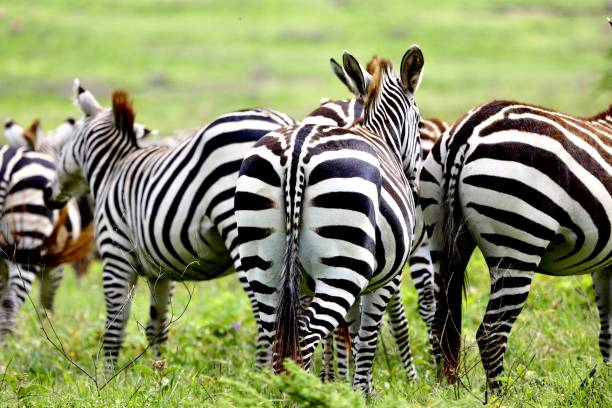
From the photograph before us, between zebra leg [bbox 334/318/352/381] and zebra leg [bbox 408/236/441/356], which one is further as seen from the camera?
zebra leg [bbox 408/236/441/356]

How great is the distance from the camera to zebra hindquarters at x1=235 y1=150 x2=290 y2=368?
460 cm

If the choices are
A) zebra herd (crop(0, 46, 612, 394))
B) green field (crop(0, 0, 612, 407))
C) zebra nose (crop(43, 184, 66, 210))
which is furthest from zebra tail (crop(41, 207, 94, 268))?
zebra herd (crop(0, 46, 612, 394))

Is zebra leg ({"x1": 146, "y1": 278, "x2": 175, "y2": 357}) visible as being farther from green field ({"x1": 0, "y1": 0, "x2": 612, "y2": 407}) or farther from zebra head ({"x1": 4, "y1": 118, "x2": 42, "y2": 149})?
zebra head ({"x1": 4, "y1": 118, "x2": 42, "y2": 149})

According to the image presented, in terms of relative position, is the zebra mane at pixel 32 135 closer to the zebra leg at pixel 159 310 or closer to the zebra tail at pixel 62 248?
the zebra tail at pixel 62 248

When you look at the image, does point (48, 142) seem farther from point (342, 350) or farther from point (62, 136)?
point (342, 350)

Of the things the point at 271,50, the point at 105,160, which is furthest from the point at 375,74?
the point at 271,50

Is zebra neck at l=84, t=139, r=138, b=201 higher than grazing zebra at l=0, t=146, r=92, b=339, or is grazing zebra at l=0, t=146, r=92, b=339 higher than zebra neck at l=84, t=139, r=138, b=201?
zebra neck at l=84, t=139, r=138, b=201

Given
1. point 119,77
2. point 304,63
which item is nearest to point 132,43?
point 119,77

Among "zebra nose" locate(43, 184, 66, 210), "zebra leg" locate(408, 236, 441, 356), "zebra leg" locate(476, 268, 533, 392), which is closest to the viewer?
"zebra leg" locate(476, 268, 533, 392)

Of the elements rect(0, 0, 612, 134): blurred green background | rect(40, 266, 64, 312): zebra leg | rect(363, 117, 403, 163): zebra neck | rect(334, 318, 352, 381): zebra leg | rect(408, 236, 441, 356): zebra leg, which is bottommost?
rect(40, 266, 64, 312): zebra leg

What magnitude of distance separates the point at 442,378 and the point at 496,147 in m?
1.79

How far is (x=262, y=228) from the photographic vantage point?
Answer: 182 inches

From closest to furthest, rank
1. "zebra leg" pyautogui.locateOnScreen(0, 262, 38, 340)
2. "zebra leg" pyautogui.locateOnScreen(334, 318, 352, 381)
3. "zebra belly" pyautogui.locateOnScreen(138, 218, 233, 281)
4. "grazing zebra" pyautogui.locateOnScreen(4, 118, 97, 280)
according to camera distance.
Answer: "zebra leg" pyautogui.locateOnScreen(334, 318, 352, 381)
"zebra belly" pyautogui.locateOnScreen(138, 218, 233, 281)
"zebra leg" pyautogui.locateOnScreen(0, 262, 38, 340)
"grazing zebra" pyautogui.locateOnScreen(4, 118, 97, 280)

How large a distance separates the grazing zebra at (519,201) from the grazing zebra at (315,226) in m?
0.48
